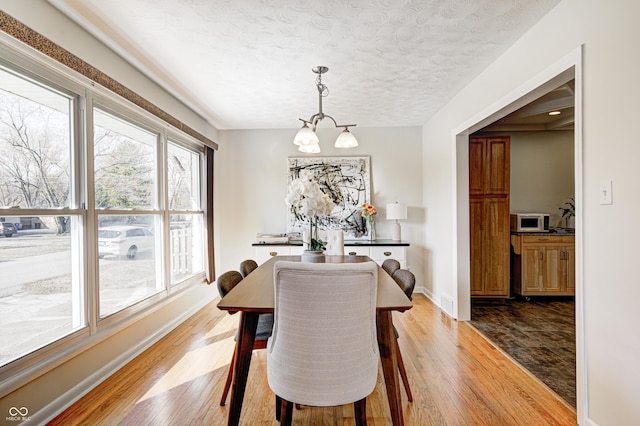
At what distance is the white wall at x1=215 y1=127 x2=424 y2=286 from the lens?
4.81 m

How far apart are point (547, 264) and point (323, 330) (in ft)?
14.0

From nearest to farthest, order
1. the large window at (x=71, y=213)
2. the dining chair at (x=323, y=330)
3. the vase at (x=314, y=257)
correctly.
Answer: the dining chair at (x=323, y=330) < the large window at (x=71, y=213) < the vase at (x=314, y=257)

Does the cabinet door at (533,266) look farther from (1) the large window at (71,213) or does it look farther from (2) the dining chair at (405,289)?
(1) the large window at (71,213)

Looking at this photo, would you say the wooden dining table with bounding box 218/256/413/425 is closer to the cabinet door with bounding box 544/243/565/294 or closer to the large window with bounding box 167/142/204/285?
the large window with bounding box 167/142/204/285

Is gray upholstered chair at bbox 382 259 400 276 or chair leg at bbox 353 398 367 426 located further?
gray upholstered chair at bbox 382 259 400 276

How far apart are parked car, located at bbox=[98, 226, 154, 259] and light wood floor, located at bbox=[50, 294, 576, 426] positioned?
91 centimetres

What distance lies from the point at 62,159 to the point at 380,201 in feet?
12.6

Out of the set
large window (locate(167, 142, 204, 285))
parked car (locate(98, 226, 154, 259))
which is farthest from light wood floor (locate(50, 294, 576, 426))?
large window (locate(167, 142, 204, 285))

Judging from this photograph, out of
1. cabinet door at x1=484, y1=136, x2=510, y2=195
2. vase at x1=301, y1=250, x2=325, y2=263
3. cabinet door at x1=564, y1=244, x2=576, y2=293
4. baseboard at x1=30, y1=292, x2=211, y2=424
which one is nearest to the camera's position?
baseboard at x1=30, y1=292, x2=211, y2=424

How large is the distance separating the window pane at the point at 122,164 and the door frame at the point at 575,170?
3149 millimetres

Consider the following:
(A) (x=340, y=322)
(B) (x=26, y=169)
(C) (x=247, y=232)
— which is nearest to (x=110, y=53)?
(B) (x=26, y=169)

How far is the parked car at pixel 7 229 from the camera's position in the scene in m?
1.62

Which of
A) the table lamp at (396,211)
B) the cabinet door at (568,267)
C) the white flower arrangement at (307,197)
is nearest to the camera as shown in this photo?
the white flower arrangement at (307,197)

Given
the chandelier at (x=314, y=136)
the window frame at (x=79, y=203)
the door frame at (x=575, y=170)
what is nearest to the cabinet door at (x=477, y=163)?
the door frame at (x=575, y=170)
